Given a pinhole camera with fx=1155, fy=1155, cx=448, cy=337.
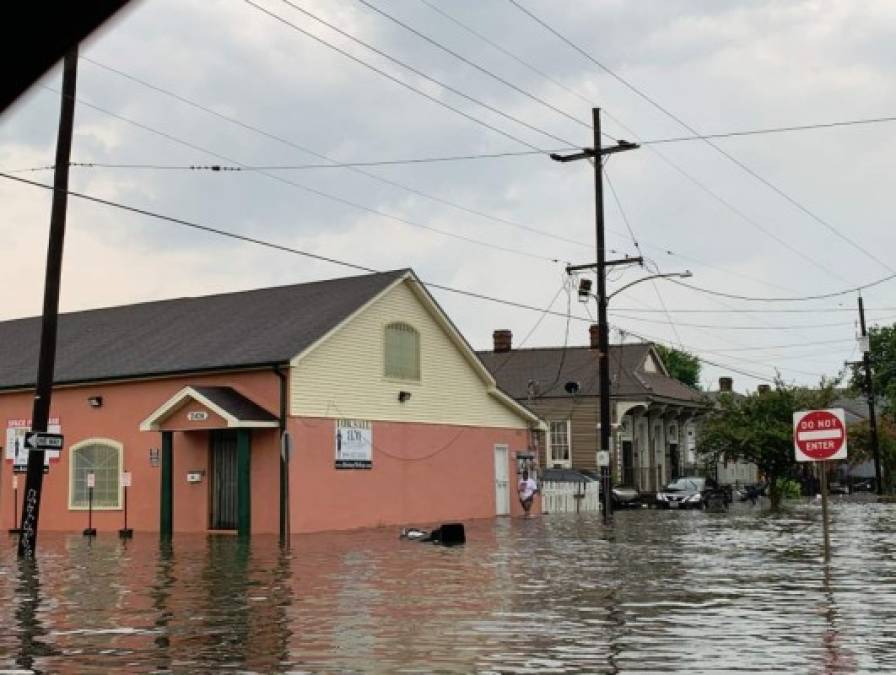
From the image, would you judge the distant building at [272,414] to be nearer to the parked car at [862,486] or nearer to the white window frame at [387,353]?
the white window frame at [387,353]

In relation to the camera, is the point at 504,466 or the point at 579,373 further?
the point at 579,373

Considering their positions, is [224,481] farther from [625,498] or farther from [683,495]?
[683,495]

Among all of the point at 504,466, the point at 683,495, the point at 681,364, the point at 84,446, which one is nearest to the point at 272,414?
the point at 84,446

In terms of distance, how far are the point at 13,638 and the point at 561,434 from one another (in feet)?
154

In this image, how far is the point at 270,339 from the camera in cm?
3153

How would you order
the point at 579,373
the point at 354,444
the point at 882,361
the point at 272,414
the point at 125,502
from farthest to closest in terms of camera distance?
the point at 882,361 < the point at 579,373 < the point at 354,444 < the point at 125,502 < the point at 272,414

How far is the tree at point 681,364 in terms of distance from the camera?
110938 millimetres

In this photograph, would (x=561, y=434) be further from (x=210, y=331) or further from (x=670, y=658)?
(x=670, y=658)

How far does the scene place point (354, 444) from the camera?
105ft

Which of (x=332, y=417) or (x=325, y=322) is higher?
(x=325, y=322)

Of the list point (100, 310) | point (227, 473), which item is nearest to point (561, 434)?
point (100, 310)

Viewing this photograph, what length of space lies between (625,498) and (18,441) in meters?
23.9

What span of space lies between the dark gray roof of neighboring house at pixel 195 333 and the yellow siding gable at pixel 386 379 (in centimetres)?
65

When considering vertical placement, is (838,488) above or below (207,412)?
below
